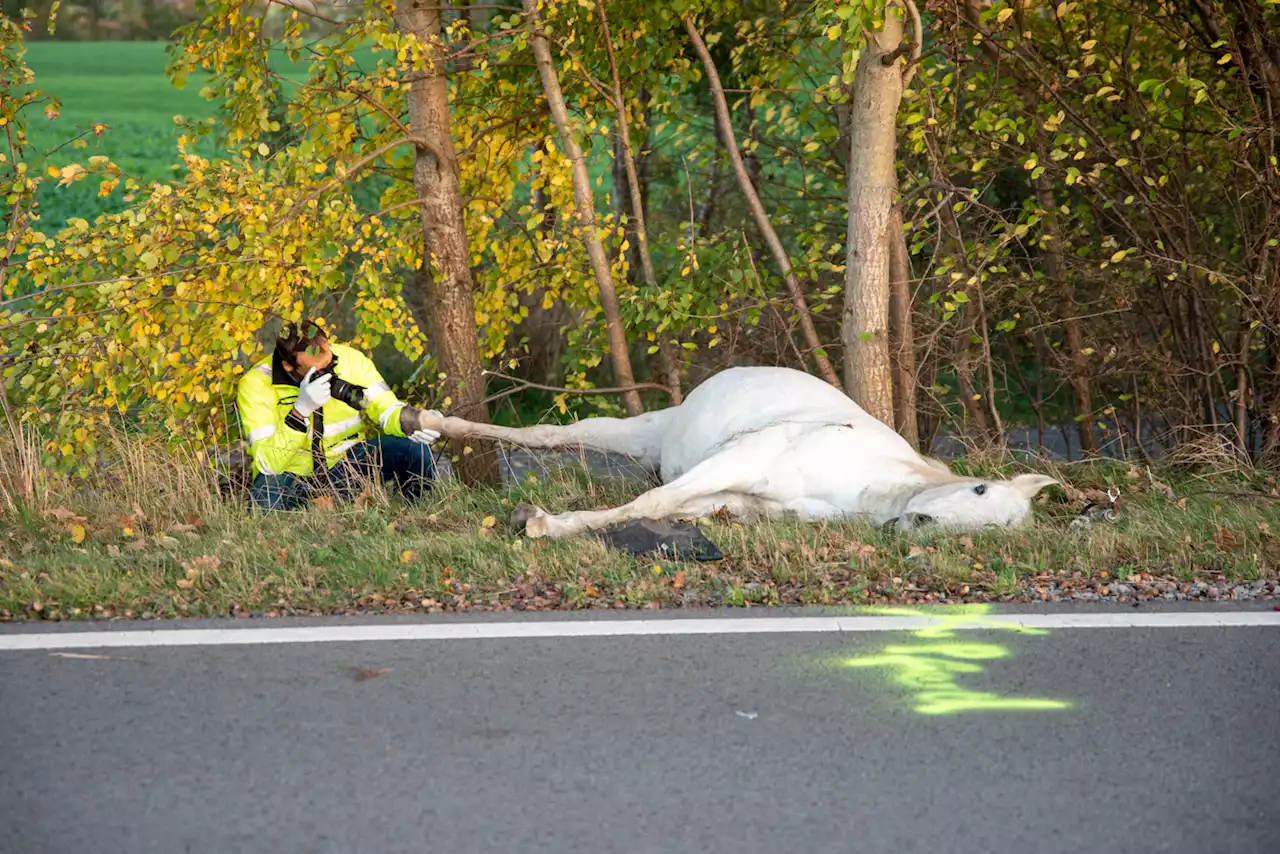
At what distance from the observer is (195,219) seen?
7.24 m

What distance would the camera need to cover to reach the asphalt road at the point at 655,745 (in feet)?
10.0

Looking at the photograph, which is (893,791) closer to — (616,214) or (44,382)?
(44,382)

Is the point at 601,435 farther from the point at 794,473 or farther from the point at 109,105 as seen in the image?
the point at 109,105

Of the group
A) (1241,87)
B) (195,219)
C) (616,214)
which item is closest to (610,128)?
(616,214)

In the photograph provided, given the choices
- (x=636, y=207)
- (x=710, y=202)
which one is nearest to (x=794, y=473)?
(x=636, y=207)

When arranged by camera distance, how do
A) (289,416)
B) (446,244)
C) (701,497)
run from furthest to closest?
(446,244)
(289,416)
(701,497)

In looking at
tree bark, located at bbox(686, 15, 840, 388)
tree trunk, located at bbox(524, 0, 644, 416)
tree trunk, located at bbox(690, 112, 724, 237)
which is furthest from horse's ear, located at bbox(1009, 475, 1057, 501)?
tree trunk, located at bbox(690, 112, 724, 237)

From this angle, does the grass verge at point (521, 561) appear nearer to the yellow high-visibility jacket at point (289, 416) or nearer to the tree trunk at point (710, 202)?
the yellow high-visibility jacket at point (289, 416)

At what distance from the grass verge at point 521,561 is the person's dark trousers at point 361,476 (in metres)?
0.50

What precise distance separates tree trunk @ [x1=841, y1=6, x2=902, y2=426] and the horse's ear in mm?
1552

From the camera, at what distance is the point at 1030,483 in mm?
6363

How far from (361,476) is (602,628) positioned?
2.89 metres

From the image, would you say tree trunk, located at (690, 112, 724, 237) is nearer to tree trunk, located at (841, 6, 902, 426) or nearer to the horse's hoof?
tree trunk, located at (841, 6, 902, 426)

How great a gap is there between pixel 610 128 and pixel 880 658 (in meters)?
6.38
